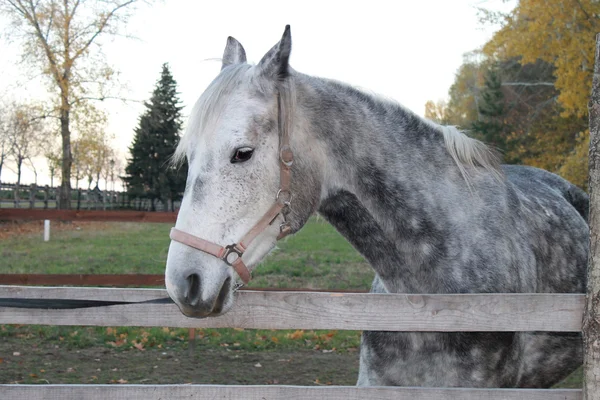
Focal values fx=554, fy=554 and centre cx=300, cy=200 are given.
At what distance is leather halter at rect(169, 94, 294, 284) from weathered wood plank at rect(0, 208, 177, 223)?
15.2ft

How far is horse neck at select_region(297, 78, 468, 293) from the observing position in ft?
9.22

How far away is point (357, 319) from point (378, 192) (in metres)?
0.75

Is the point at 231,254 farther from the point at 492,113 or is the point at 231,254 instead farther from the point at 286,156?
the point at 492,113

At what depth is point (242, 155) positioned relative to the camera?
2.47m

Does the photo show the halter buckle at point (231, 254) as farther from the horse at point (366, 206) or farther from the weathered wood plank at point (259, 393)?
the weathered wood plank at point (259, 393)

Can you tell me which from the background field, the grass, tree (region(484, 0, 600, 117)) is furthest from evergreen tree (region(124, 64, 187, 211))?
the background field

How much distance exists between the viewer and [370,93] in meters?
3.10

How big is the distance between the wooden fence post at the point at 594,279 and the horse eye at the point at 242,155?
4.68 ft

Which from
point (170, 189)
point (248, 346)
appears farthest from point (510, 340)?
point (170, 189)

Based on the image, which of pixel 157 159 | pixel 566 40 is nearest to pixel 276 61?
pixel 566 40

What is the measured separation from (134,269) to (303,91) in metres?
9.13

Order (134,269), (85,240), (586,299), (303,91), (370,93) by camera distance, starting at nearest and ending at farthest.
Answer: (586,299)
(303,91)
(370,93)
(134,269)
(85,240)

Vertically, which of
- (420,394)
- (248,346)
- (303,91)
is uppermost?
(303,91)

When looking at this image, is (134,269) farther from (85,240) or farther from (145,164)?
(145,164)
